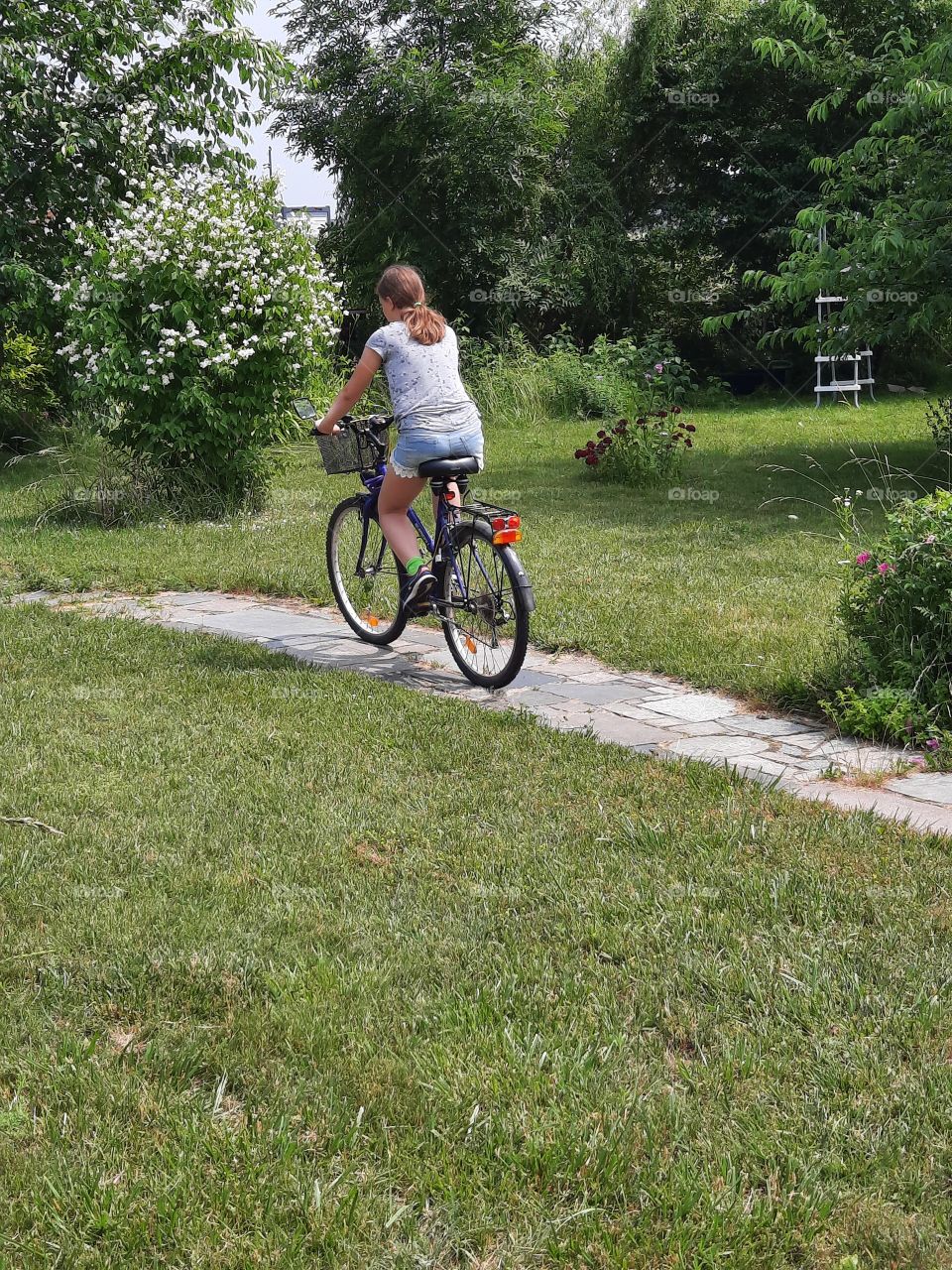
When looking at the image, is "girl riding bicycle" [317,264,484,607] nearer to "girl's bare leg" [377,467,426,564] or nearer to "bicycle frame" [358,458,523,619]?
"girl's bare leg" [377,467,426,564]

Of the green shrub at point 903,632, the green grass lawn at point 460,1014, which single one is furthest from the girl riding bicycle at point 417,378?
the green shrub at point 903,632

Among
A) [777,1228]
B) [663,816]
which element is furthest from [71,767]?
[777,1228]

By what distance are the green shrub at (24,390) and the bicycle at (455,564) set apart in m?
11.2

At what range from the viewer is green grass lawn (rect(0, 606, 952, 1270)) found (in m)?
2.25

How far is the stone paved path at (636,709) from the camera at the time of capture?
4.32 metres

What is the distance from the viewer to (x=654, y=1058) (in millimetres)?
Answer: 2703

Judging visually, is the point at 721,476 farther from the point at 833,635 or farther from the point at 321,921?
the point at 321,921

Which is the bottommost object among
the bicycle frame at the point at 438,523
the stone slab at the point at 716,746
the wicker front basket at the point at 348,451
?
the stone slab at the point at 716,746

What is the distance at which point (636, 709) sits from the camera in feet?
17.4

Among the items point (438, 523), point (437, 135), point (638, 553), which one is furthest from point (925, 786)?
point (437, 135)

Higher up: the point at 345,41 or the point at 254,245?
the point at 345,41

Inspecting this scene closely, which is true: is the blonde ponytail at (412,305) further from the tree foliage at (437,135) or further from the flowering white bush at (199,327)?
the tree foliage at (437,135)

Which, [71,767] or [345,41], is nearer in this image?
[71,767]

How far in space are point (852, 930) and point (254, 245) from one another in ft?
29.5
